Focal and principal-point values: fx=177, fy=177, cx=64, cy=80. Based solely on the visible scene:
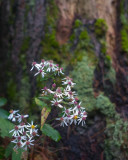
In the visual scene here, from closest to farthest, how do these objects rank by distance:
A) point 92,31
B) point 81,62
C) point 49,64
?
point 49,64
point 81,62
point 92,31

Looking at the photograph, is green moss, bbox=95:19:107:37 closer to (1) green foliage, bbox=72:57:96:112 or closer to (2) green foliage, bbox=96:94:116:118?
(1) green foliage, bbox=72:57:96:112

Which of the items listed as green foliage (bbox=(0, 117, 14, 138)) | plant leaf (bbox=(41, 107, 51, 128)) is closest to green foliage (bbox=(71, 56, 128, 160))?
plant leaf (bbox=(41, 107, 51, 128))

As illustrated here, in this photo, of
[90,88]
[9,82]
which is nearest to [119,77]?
[90,88]

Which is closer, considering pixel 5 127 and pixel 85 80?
pixel 5 127

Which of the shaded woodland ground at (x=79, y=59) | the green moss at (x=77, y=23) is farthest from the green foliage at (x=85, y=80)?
the green moss at (x=77, y=23)

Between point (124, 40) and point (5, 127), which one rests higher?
point (124, 40)

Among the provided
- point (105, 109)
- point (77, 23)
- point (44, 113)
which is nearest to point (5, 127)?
point (44, 113)

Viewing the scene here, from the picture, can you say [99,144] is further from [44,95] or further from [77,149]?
[44,95]

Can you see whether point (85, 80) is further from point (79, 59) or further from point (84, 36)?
point (84, 36)
